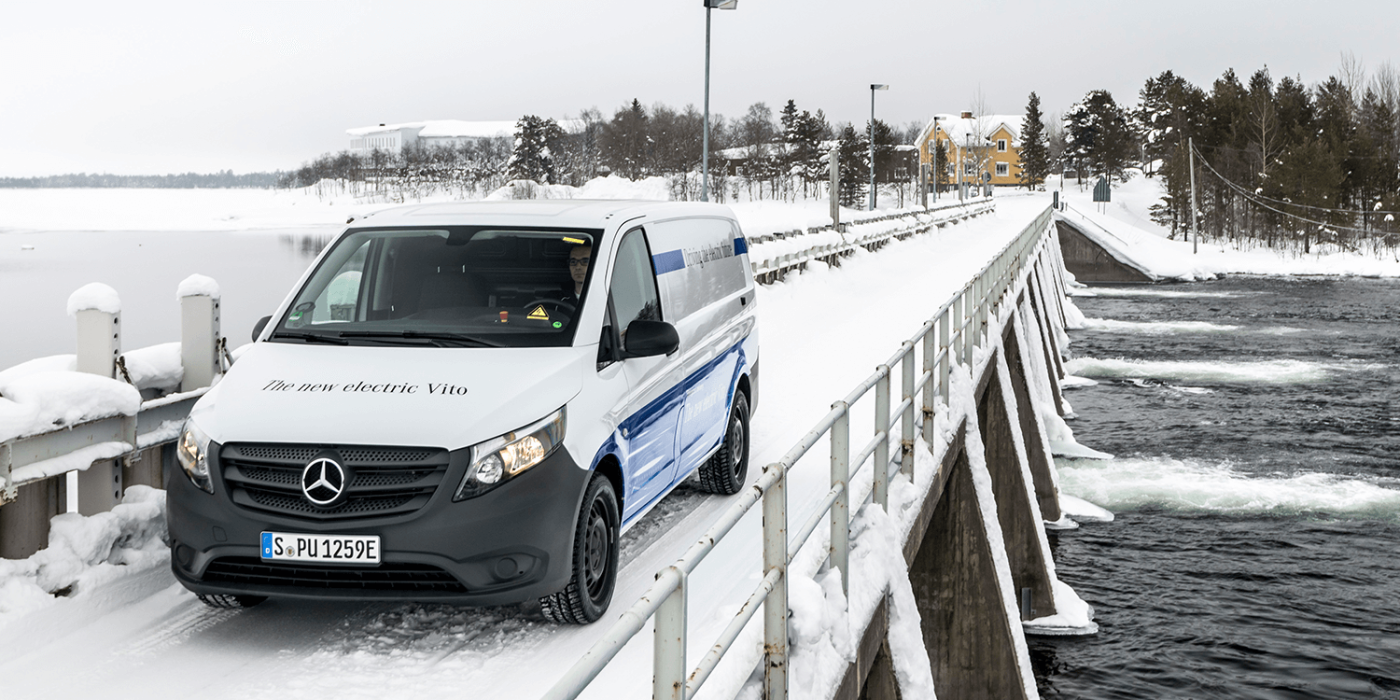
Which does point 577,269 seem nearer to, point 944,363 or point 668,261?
point 668,261

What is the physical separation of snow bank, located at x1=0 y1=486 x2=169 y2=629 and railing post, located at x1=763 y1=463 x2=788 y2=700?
11.2 feet

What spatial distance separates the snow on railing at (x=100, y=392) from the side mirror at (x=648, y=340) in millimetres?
2369

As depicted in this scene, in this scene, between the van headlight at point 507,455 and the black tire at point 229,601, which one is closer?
the van headlight at point 507,455

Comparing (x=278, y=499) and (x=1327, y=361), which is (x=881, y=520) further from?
(x=1327, y=361)

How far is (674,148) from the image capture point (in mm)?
142625

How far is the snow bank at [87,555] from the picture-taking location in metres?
5.57

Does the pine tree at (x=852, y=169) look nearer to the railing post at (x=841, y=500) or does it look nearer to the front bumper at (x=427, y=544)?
the railing post at (x=841, y=500)

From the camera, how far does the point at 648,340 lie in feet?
19.5

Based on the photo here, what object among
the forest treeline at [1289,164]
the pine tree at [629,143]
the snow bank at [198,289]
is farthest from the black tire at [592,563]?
the pine tree at [629,143]

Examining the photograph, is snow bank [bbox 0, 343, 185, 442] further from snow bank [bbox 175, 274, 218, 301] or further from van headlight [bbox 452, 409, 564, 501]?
van headlight [bbox 452, 409, 564, 501]

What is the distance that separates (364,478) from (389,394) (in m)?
0.42

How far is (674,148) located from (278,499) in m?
140

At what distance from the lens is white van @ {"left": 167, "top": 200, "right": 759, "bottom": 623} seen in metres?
4.89

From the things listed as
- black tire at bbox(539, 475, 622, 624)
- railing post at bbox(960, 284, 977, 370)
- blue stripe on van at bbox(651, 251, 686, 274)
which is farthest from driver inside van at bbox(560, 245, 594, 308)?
railing post at bbox(960, 284, 977, 370)
